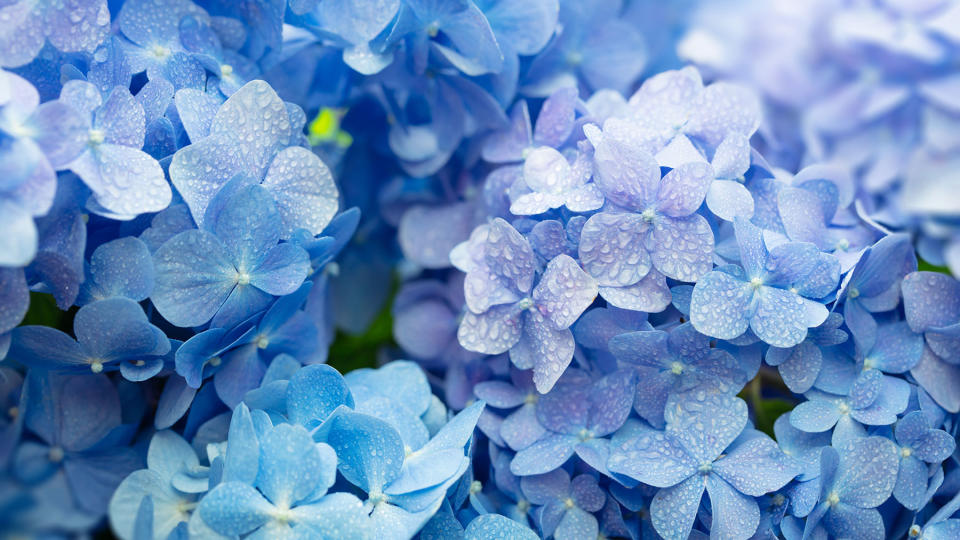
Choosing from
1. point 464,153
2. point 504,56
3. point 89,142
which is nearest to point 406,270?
point 464,153

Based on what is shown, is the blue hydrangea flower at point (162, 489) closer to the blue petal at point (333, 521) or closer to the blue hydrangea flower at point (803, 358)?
the blue petal at point (333, 521)

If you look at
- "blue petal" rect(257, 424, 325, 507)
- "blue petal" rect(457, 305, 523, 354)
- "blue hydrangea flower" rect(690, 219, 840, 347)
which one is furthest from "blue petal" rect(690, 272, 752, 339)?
"blue petal" rect(257, 424, 325, 507)

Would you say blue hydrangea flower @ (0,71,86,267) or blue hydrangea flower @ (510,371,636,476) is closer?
blue hydrangea flower @ (0,71,86,267)

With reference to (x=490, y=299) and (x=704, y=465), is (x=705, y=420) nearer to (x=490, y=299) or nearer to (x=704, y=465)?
(x=704, y=465)

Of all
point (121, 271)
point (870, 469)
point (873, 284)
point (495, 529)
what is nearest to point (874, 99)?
point (873, 284)

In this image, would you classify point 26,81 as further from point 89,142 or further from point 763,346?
point 763,346

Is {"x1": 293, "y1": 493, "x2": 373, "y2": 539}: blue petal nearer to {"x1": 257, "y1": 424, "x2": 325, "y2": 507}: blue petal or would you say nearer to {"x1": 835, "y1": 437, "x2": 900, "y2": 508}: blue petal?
{"x1": 257, "y1": 424, "x2": 325, "y2": 507}: blue petal

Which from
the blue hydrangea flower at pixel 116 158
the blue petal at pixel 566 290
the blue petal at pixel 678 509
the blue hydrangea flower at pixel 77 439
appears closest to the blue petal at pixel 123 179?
the blue hydrangea flower at pixel 116 158
